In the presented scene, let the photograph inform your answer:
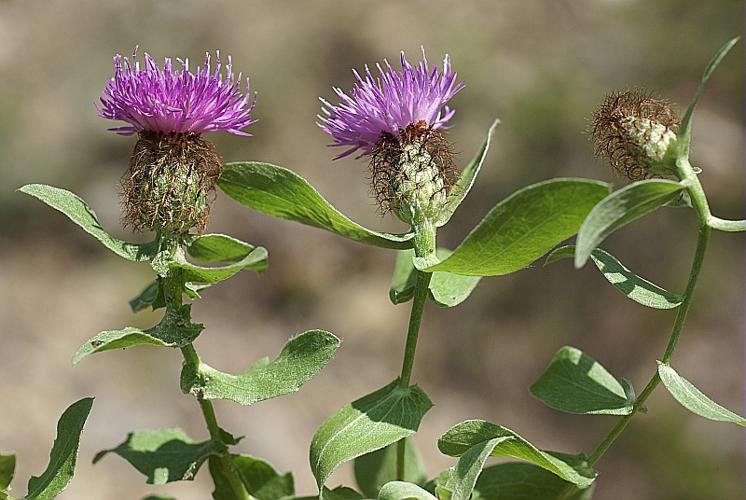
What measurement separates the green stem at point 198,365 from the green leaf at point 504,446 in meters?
0.31

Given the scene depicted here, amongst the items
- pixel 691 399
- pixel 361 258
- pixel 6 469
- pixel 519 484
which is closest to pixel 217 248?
pixel 6 469

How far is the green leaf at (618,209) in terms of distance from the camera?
0.81 meters

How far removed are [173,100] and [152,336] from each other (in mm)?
315

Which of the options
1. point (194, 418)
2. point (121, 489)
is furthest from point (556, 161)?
point (121, 489)

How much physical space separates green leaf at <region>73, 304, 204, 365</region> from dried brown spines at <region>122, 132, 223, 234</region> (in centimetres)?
12

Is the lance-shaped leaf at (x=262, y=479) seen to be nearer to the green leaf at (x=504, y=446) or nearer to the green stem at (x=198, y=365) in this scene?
the green stem at (x=198, y=365)

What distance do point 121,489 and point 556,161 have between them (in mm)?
3182

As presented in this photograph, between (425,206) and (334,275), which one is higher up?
(334,275)

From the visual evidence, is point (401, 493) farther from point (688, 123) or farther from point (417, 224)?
point (688, 123)

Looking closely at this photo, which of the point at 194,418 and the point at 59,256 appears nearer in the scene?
the point at 194,418

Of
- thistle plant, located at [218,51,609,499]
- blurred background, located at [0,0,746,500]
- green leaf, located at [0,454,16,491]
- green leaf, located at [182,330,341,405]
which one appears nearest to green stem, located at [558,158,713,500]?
thistle plant, located at [218,51,609,499]

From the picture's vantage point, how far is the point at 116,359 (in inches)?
196

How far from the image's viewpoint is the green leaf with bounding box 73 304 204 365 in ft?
3.16

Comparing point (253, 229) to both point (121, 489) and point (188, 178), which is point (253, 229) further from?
point (188, 178)
